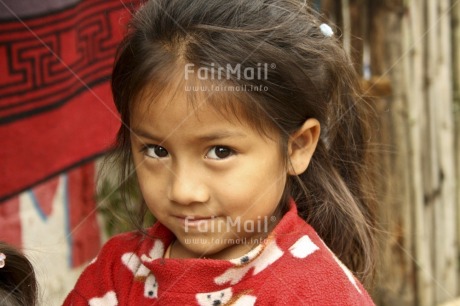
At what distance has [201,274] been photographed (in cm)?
190

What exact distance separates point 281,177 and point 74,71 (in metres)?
1.20

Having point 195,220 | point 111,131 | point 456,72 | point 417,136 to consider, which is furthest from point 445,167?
point 195,220

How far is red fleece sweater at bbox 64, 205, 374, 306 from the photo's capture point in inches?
72.6

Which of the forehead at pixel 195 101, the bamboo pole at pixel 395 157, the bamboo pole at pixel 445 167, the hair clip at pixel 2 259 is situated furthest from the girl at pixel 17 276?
the bamboo pole at pixel 445 167

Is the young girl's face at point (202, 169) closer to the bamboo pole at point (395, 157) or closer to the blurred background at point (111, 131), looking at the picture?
the blurred background at point (111, 131)

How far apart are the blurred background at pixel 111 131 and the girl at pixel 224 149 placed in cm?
36

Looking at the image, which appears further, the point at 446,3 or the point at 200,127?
the point at 446,3

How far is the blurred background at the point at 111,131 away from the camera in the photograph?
2756 millimetres

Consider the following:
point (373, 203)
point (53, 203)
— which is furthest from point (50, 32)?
point (373, 203)

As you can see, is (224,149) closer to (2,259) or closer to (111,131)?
(2,259)

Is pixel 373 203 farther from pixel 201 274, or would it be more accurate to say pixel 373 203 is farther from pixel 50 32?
pixel 50 32

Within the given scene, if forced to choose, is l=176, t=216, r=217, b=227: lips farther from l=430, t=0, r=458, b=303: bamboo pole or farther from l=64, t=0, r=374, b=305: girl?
l=430, t=0, r=458, b=303: bamboo pole

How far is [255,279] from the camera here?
1.87 metres

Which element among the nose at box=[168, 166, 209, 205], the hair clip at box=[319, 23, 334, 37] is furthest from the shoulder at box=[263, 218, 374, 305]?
the hair clip at box=[319, 23, 334, 37]
